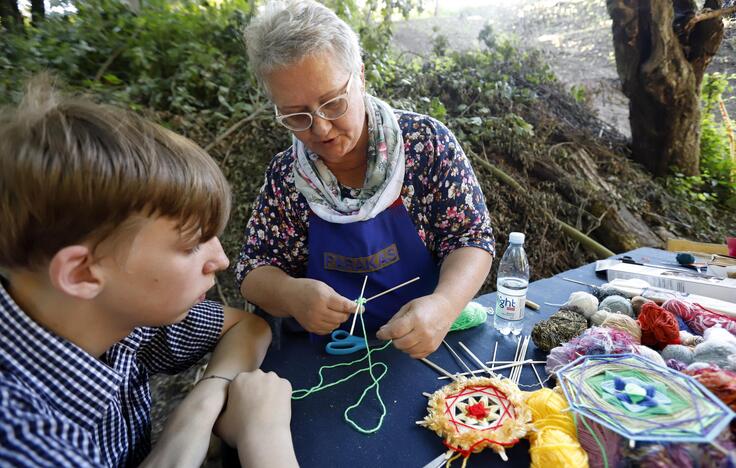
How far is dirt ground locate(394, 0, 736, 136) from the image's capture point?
16.6 feet

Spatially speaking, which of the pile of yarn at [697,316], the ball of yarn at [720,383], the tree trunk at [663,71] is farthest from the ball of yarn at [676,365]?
the tree trunk at [663,71]

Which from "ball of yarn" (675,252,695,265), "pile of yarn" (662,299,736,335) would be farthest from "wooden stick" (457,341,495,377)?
"ball of yarn" (675,252,695,265)

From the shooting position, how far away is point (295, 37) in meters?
1.17

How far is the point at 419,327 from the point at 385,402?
21cm

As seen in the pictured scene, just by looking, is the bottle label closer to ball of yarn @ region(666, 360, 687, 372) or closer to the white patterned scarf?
ball of yarn @ region(666, 360, 687, 372)

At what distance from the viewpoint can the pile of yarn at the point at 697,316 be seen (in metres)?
1.22

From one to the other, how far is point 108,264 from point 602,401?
1003 millimetres

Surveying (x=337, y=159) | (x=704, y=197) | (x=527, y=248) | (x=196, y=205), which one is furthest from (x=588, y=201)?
(x=196, y=205)

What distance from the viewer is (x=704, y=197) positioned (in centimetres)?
420

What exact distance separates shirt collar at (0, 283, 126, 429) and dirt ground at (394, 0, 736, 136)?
5086mm

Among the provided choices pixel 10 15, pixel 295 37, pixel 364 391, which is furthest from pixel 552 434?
pixel 10 15

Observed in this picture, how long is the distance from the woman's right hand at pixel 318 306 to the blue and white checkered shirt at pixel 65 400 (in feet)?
1.36

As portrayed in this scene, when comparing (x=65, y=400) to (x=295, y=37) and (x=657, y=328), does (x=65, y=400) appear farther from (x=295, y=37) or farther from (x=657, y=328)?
(x=657, y=328)

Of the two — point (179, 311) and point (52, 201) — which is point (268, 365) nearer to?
point (179, 311)
